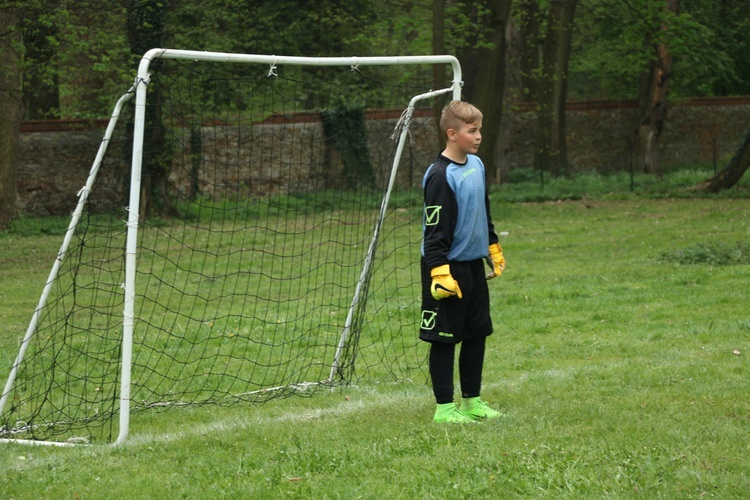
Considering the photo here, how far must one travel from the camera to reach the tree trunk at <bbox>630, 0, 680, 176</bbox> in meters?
32.0

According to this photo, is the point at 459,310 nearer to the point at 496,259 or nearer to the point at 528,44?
the point at 496,259

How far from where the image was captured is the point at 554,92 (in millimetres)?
30719

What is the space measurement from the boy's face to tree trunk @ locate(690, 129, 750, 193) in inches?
750

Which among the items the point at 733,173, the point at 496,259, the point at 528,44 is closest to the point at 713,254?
the point at 496,259

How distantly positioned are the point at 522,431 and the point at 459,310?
0.81m

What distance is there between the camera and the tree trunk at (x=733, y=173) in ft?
78.9

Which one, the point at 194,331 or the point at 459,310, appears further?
the point at 194,331

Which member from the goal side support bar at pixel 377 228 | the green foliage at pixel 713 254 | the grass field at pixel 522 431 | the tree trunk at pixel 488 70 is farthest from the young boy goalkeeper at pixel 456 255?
the tree trunk at pixel 488 70

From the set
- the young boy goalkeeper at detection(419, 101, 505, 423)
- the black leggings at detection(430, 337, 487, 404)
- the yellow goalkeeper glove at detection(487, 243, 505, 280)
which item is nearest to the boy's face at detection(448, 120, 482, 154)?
the young boy goalkeeper at detection(419, 101, 505, 423)

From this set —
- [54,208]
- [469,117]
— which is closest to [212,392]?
[469,117]

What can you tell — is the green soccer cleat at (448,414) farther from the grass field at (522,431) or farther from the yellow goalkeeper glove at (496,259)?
the yellow goalkeeper glove at (496,259)

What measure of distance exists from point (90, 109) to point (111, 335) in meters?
14.7

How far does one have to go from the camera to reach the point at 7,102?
22.1 metres

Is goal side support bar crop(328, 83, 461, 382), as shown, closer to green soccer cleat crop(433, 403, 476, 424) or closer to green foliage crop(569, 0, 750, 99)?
green soccer cleat crop(433, 403, 476, 424)
